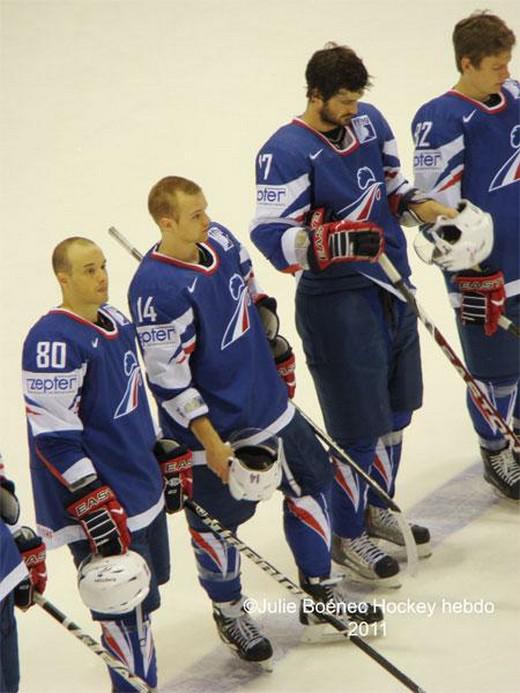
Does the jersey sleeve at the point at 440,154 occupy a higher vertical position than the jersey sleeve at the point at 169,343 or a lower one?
higher

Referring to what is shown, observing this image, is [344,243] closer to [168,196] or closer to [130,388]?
[168,196]

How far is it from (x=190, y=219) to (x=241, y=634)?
3.34 ft

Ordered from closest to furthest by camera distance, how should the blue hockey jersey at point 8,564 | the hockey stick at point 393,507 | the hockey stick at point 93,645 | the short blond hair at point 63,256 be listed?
1. the blue hockey jersey at point 8,564
2. the hockey stick at point 93,645
3. the short blond hair at point 63,256
4. the hockey stick at point 393,507

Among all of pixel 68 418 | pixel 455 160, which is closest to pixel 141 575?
pixel 68 418

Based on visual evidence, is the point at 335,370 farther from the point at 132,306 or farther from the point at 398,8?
the point at 398,8

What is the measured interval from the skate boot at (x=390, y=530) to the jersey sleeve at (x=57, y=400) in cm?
125

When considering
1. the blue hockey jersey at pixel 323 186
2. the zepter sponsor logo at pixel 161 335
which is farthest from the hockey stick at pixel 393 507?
the zepter sponsor logo at pixel 161 335

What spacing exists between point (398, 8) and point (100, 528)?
5171 millimetres

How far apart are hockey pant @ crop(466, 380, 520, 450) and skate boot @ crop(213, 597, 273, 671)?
Answer: 3.21ft

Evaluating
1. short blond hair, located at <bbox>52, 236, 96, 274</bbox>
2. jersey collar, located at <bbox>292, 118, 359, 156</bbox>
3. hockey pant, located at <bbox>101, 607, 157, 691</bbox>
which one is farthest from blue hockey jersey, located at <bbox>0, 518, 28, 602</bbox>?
jersey collar, located at <bbox>292, 118, 359, 156</bbox>

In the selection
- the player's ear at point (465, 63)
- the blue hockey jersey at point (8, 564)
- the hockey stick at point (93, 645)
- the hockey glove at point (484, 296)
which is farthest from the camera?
the hockey glove at point (484, 296)

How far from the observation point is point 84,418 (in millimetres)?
3520

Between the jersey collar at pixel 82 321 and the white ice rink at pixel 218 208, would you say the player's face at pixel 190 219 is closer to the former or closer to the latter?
the jersey collar at pixel 82 321

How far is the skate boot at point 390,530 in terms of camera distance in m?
4.45
